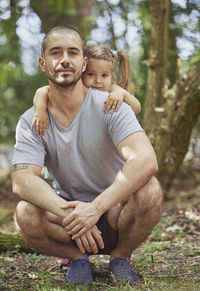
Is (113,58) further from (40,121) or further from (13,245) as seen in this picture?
(13,245)

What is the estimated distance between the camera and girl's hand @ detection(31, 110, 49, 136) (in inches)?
110

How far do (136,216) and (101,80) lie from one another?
1.11 metres

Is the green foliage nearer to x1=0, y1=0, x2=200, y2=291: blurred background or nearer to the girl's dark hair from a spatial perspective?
x1=0, y1=0, x2=200, y2=291: blurred background

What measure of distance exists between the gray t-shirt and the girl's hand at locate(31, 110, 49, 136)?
5 centimetres

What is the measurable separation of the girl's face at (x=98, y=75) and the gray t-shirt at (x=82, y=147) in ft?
0.66

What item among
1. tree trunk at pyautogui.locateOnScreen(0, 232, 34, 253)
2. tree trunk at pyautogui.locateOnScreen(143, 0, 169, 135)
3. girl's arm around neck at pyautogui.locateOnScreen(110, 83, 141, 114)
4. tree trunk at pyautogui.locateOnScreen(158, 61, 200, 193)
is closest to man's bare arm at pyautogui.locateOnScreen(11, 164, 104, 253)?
girl's arm around neck at pyautogui.locateOnScreen(110, 83, 141, 114)

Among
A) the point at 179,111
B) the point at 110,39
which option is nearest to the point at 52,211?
the point at 179,111

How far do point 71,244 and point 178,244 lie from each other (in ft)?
4.79

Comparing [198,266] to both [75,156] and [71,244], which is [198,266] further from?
[75,156]

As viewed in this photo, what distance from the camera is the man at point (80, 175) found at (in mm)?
2506

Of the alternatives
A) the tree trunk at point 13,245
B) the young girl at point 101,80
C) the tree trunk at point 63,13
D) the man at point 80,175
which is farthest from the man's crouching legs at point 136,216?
the tree trunk at point 63,13

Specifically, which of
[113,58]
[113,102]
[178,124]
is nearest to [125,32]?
[178,124]

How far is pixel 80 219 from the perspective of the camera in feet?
7.95

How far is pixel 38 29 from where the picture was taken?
706cm
